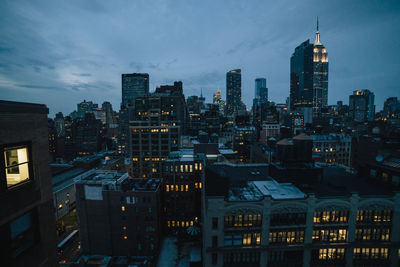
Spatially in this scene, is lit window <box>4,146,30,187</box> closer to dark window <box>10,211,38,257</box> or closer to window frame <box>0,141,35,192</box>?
window frame <box>0,141,35,192</box>

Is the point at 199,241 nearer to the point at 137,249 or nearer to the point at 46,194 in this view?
the point at 137,249

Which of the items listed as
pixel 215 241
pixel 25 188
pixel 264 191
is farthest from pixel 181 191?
pixel 25 188

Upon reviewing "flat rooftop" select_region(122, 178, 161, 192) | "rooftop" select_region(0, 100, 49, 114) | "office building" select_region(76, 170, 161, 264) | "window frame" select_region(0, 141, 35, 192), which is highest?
"rooftop" select_region(0, 100, 49, 114)

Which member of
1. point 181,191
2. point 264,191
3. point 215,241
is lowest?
point 181,191

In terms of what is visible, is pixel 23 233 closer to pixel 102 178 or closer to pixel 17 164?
pixel 17 164

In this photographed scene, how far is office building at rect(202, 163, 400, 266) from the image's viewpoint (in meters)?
32.9

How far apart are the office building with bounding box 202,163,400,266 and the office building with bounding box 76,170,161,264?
23.5 m

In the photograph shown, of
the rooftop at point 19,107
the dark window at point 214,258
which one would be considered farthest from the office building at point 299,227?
the rooftop at point 19,107

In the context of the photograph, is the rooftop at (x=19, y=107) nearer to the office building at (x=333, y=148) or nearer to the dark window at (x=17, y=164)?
the dark window at (x=17, y=164)

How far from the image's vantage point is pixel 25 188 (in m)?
8.52

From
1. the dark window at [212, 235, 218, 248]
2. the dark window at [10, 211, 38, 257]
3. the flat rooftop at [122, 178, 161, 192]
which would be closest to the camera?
the dark window at [10, 211, 38, 257]

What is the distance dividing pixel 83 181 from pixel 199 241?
3756 centimetres

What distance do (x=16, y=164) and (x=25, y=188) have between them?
1181 mm

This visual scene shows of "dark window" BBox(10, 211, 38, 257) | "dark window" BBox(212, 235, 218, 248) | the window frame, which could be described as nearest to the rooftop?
the window frame
